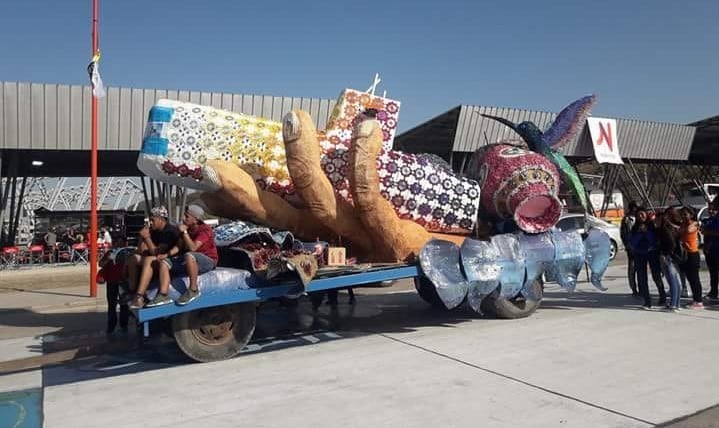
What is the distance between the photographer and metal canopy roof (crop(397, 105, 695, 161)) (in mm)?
22000

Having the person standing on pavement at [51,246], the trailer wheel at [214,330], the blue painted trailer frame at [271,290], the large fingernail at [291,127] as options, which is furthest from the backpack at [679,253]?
the person standing on pavement at [51,246]

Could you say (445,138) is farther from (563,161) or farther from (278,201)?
(278,201)

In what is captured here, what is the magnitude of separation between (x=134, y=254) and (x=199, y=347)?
119 cm

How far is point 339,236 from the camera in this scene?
7.88 meters

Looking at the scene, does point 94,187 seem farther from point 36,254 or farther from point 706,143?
point 706,143

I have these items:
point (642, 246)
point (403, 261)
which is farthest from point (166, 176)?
point (642, 246)

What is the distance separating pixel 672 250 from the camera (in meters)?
8.58

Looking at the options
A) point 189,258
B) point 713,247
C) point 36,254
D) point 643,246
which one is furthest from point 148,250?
point 36,254

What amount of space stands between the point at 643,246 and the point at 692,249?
65cm

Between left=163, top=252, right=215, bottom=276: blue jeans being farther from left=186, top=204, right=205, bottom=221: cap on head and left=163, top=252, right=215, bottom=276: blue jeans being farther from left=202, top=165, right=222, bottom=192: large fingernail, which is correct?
left=202, top=165, right=222, bottom=192: large fingernail

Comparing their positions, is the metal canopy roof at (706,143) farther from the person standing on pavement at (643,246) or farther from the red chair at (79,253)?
the red chair at (79,253)

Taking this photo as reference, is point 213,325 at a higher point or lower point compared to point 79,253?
higher

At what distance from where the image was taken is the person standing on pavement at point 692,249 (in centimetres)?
880

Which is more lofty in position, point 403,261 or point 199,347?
point 403,261
